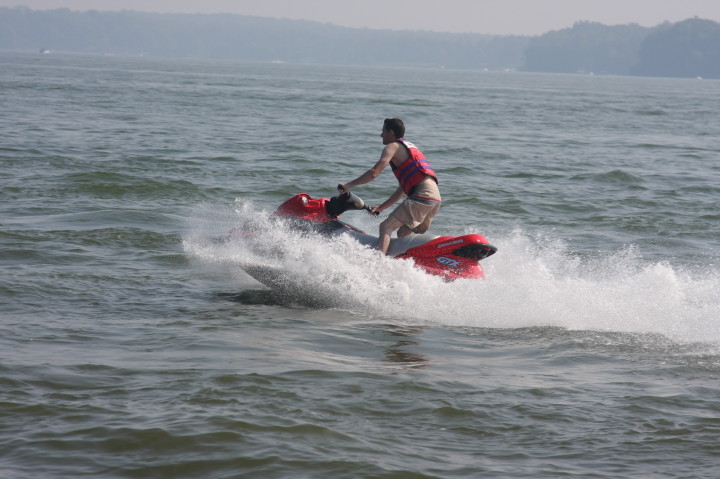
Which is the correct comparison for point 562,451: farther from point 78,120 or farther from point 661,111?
point 661,111

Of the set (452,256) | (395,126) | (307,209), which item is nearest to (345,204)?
(307,209)

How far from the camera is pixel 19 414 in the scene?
537 cm

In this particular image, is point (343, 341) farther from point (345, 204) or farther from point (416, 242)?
point (345, 204)

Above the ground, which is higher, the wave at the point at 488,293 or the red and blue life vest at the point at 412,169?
the red and blue life vest at the point at 412,169

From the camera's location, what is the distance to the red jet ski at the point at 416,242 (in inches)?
323

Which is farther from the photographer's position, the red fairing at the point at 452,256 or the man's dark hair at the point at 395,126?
the red fairing at the point at 452,256

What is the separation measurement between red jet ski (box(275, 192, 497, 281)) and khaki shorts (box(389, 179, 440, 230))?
0.17 meters

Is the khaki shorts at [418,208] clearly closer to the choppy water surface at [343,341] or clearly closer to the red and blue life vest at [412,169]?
the red and blue life vest at [412,169]

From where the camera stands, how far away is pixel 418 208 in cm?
833

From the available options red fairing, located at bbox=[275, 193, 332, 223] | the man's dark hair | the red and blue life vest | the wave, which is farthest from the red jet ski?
the man's dark hair

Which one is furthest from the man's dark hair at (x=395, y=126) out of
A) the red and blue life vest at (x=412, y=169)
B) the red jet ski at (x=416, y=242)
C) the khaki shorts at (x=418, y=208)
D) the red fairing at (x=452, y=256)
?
the red fairing at (x=452, y=256)

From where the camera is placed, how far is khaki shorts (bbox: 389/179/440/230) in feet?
27.1

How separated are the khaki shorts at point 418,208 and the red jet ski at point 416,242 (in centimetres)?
17

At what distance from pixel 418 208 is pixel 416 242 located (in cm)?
35
